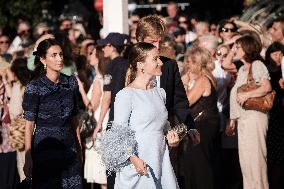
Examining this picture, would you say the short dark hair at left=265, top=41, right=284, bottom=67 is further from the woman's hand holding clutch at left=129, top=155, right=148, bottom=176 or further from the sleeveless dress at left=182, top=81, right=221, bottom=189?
the woman's hand holding clutch at left=129, top=155, right=148, bottom=176

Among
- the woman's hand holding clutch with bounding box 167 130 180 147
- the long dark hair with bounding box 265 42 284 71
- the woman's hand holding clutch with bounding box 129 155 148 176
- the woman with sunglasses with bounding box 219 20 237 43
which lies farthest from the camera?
the woman with sunglasses with bounding box 219 20 237 43

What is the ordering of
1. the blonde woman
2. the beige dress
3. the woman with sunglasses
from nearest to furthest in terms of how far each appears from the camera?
the beige dress, the blonde woman, the woman with sunglasses

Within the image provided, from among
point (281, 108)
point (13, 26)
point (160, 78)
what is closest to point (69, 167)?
point (160, 78)

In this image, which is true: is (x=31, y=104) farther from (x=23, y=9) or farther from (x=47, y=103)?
(x=23, y=9)

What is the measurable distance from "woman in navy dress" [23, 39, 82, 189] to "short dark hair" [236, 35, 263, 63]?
8.72 ft

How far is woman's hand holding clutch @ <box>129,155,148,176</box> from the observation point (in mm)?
6645

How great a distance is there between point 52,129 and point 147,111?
1.26 metres

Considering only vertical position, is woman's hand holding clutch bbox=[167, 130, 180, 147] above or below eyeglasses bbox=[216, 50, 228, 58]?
below

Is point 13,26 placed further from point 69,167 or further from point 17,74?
point 69,167

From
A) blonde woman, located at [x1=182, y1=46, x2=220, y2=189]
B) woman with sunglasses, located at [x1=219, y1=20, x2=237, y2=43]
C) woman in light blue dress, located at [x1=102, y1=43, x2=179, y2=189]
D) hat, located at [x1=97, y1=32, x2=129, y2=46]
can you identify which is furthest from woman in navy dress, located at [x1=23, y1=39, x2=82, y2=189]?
woman with sunglasses, located at [x1=219, y1=20, x2=237, y2=43]

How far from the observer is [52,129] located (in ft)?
25.4

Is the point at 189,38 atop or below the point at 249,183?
atop

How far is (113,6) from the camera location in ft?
37.4

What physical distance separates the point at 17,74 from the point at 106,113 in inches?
48.1
